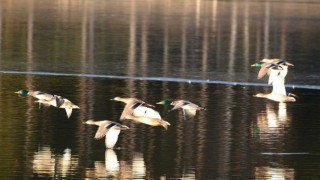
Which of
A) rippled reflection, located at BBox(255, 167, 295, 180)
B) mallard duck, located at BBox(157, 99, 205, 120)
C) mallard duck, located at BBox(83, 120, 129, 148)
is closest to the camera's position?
rippled reflection, located at BBox(255, 167, 295, 180)

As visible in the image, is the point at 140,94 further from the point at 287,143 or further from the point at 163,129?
the point at 287,143

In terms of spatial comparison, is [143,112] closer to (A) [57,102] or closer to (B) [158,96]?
(A) [57,102]

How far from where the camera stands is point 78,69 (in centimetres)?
3017

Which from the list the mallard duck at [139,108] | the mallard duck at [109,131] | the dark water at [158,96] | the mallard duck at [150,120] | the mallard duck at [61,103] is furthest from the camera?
the mallard duck at [61,103]

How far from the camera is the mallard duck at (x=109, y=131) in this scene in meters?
18.4

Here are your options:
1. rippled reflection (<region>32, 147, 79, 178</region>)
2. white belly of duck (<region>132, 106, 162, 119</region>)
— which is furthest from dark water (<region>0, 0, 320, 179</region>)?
white belly of duck (<region>132, 106, 162, 119</region>)

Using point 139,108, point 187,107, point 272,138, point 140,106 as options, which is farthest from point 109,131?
point 272,138

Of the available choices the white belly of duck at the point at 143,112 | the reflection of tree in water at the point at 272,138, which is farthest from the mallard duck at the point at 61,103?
the reflection of tree in water at the point at 272,138

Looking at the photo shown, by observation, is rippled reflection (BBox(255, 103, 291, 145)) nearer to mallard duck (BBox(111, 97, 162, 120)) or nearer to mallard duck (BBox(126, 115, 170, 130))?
mallard duck (BBox(126, 115, 170, 130))

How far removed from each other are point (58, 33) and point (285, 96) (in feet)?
66.7

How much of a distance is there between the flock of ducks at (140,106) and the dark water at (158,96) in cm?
24

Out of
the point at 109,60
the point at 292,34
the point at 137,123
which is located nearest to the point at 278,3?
the point at 292,34

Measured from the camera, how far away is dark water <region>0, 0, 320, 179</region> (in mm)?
17859

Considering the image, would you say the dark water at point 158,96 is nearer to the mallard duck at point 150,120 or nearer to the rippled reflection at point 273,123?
the rippled reflection at point 273,123
